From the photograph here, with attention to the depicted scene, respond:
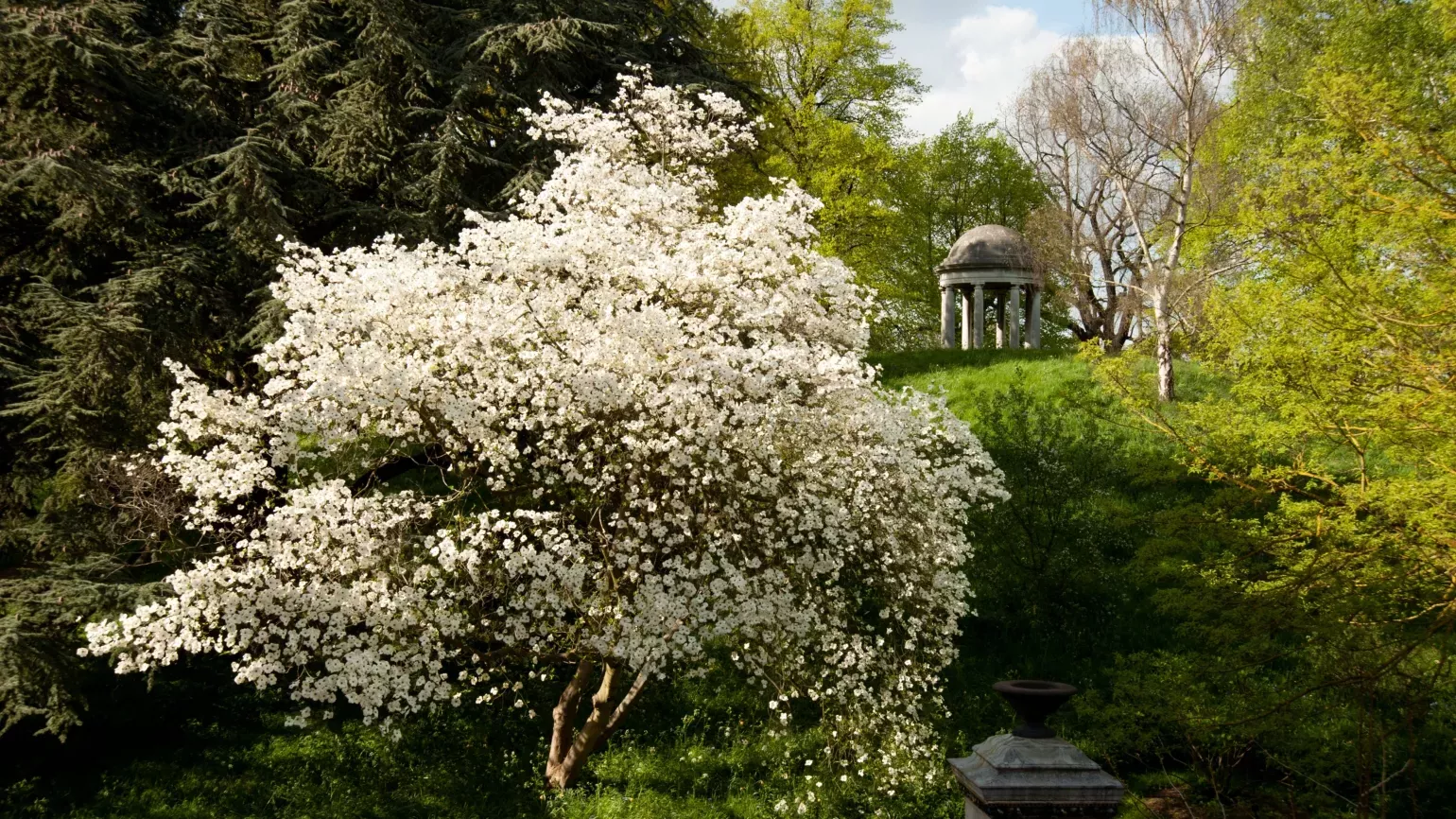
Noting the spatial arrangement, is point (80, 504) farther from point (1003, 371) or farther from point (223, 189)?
point (1003, 371)

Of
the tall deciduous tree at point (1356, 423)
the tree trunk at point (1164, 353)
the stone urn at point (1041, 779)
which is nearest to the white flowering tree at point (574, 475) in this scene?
the tall deciduous tree at point (1356, 423)

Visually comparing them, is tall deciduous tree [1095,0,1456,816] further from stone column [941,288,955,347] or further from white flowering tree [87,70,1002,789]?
stone column [941,288,955,347]

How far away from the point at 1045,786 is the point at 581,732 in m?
7.28

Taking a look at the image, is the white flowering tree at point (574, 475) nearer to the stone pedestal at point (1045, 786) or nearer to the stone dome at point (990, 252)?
the stone pedestal at point (1045, 786)

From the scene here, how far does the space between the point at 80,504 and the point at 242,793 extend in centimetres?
391

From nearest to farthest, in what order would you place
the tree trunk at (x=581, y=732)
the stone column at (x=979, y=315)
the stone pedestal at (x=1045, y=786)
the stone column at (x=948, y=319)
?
1. the stone pedestal at (x=1045, y=786)
2. the tree trunk at (x=581, y=732)
3. the stone column at (x=979, y=315)
4. the stone column at (x=948, y=319)

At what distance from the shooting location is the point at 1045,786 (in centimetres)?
449

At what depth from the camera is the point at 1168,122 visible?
67.3 feet

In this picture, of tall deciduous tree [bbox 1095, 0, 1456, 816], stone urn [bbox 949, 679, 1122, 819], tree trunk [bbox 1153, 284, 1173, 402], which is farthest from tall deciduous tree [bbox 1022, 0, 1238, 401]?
stone urn [bbox 949, 679, 1122, 819]

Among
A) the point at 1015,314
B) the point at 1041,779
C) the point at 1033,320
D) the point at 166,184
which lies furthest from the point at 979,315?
the point at 1041,779

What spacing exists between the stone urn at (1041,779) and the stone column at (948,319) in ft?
78.5

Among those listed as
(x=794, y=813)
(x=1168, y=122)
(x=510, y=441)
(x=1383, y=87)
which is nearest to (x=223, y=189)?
(x=510, y=441)

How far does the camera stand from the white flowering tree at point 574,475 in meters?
7.66

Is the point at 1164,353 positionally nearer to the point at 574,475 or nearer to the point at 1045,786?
the point at 574,475
